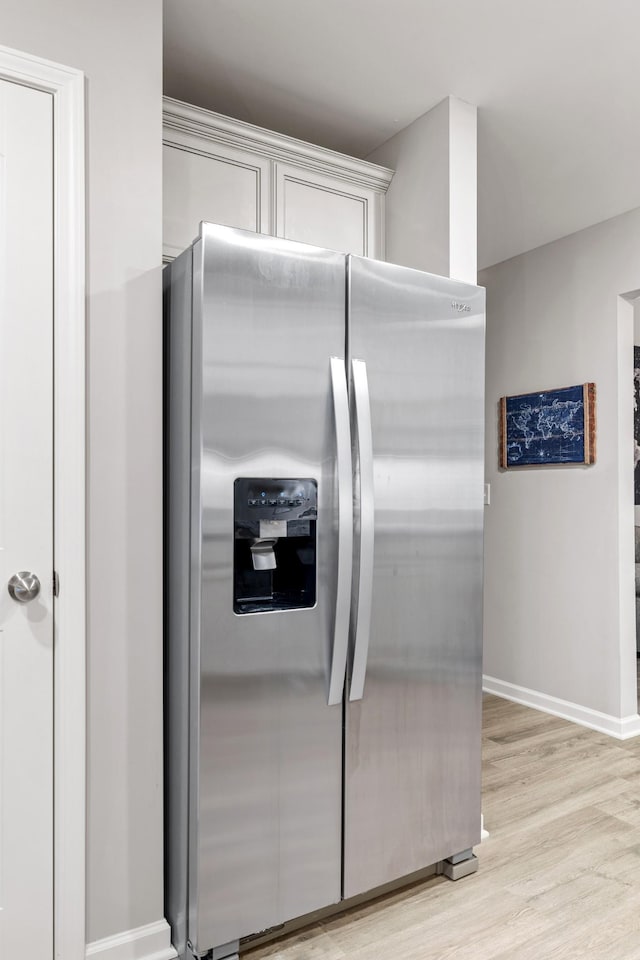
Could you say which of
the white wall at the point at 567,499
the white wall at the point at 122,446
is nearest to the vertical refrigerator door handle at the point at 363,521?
the white wall at the point at 122,446

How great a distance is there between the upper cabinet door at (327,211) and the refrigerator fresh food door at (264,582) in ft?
2.36

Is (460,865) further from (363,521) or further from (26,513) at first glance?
(26,513)

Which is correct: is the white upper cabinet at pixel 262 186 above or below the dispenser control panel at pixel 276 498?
above

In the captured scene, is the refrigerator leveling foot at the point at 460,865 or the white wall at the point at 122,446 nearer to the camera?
the white wall at the point at 122,446

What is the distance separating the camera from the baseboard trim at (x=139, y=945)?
1688 mm

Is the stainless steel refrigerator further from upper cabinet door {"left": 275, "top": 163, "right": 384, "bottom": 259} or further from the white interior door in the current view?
upper cabinet door {"left": 275, "top": 163, "right": 384, "bottom": 259}

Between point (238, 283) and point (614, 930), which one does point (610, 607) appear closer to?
point (614, 930)

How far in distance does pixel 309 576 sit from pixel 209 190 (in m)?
1.36

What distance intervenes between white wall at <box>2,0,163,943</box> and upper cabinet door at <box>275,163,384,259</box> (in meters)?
0.68

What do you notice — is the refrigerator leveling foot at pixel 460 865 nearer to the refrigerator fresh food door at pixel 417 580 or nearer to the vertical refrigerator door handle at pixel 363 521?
the refrigerator fresh food door at pixel 417 580

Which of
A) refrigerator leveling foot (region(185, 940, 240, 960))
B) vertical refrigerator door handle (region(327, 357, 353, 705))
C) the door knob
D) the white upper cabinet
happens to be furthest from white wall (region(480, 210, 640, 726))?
the door knob

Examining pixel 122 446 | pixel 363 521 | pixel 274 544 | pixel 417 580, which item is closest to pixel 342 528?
pixel 363 521

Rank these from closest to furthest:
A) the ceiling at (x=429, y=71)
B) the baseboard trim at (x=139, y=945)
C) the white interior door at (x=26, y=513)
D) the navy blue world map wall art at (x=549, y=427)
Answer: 1. the white interior door at (x=26, y=513)
2. the baseboard trim at (x=139, y=945)
3. the ceiling at (x=429, y=71)
4. the navy blue world map wall art at (x=549, y=427)

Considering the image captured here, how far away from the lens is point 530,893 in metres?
2.08
